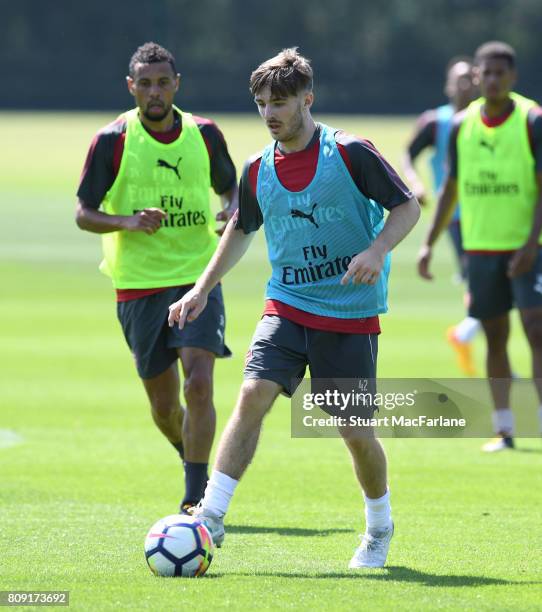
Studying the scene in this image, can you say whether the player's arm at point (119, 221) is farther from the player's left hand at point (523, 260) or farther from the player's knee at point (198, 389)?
the player's left hand at point (523, 260)

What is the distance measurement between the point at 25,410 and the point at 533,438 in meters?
4.23

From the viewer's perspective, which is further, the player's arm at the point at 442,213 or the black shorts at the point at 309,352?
the player's arm at the point at 442,213

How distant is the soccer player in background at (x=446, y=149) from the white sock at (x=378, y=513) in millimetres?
6523

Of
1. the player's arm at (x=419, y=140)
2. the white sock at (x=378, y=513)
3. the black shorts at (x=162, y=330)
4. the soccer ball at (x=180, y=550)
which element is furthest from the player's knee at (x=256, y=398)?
the player's arm at (x=419, y=140)

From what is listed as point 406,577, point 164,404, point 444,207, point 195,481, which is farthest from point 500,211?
point 406,577

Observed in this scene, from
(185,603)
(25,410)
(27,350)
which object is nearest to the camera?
(185,603)

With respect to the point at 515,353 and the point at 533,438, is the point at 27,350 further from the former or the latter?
the point at 533,438

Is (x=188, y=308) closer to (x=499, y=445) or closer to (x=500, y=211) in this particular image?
(x=500, y=211)

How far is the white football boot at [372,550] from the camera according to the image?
6445 mm

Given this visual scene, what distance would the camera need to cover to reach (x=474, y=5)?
70.2 m

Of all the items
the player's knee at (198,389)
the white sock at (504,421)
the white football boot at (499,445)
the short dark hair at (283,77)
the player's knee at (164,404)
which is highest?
the short dark hair at (283,77)

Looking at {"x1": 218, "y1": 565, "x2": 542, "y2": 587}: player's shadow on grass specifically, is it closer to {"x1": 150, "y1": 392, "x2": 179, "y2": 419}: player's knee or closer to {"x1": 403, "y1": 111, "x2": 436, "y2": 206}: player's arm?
{"x1": 150, "y1": 392, "x2": 179, "y2": 419}: player's knee

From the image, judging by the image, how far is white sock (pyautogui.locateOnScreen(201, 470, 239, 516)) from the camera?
620 cm

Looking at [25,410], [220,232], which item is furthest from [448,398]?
[25,410]
